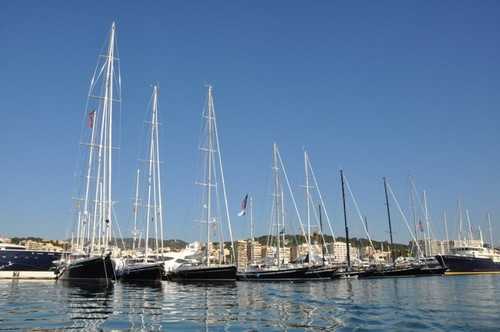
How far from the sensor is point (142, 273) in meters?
50.3

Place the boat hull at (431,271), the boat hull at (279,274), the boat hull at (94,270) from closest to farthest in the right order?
the boat hull at (94,270)
the boat hull at (279,274)
the boat hull at (431,271)

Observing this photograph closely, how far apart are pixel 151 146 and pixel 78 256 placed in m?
16.5

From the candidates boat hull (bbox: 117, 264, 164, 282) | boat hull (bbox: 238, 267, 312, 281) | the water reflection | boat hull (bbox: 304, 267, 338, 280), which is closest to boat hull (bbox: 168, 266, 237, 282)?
boat hull (bbox: 117, 264, 164, 282)

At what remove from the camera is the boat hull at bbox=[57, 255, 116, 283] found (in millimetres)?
40969

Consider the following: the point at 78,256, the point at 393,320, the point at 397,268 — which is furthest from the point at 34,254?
the point at 393,320

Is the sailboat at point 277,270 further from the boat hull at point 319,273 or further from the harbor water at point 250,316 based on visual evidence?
the harbor water at point 250,316

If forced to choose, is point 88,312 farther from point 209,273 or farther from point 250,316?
point 209,273

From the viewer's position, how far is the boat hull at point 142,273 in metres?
49.2

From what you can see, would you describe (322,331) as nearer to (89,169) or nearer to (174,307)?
(174,307)

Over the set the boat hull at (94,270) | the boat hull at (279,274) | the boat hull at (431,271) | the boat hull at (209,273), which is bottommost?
the boat hull at (431,271)

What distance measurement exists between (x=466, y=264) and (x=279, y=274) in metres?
53.6

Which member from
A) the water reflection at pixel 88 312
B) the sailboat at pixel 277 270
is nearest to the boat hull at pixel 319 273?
the sailboat at pixel 277 270

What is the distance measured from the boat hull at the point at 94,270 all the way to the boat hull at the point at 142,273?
20.8 feet

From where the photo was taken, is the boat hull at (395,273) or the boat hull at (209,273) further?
the boat hull at (395,273)
